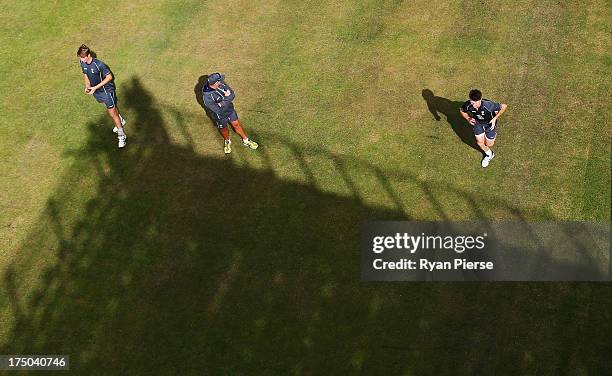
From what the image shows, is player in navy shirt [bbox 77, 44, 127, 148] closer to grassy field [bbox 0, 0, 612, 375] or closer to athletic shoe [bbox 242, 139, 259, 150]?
grassy field [bbox 0, 0, 612, 375]

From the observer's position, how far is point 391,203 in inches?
412

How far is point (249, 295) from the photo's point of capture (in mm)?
9555

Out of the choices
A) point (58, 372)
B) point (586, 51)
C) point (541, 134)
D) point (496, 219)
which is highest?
point (586, 51)

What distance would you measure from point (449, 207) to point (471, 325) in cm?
246

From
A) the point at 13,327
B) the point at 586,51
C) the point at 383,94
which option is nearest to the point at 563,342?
the point at 383,94

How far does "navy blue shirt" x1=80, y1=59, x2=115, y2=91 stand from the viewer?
11.1 m

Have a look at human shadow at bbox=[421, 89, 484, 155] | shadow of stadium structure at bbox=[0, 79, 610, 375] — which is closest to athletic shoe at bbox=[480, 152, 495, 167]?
human shadow at bbox=[421, 89, 484, 155]

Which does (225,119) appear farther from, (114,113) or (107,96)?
(107,96)

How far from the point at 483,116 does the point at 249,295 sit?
557 centimetres

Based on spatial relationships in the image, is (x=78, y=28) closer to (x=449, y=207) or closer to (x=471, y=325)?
(x=449, y=207)

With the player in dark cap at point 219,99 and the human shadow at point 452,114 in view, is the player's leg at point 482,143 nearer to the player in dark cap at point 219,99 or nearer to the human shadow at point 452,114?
the human shadow at point 452,114

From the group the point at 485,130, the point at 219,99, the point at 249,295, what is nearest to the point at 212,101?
the point at 219,99

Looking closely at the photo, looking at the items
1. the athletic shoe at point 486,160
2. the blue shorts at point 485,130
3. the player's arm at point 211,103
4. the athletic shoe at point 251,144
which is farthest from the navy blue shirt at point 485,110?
the player's arm at point 211,103

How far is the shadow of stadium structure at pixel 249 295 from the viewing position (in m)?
8.64
